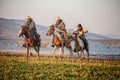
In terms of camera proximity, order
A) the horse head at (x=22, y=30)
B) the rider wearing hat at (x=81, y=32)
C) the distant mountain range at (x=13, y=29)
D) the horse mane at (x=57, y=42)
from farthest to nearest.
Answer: the distant mountain range at (x=13, y=29) → the rider wearing hat at (x=81, y=32) → the horse mane at (x=57, y=42) → the horse head at (x=22, y=30)

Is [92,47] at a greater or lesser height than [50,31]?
lesser

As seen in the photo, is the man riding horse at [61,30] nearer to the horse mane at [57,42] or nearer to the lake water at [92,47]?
the horse mane at [57,42]

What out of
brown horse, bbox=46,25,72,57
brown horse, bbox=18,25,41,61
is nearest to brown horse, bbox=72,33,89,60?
brown horse, bbox=46,25,72,57

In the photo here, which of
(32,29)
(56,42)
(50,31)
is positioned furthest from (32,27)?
(56,42)

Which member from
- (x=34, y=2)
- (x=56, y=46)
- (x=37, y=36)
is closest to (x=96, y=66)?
(x=56, y=46)

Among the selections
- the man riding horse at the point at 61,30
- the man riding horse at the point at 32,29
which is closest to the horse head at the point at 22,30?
the man riding horse at the point at 32,29

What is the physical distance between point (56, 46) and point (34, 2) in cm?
132

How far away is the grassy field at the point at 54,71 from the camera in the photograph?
717cm

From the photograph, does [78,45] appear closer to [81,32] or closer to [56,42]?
[81,32]

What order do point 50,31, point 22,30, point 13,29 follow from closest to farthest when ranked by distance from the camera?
1. point 22,30
2. point 50,31
3. point 13,29

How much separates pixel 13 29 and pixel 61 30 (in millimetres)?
1398

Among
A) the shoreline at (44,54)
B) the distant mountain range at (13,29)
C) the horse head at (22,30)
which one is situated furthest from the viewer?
the shoreline at (44,54)

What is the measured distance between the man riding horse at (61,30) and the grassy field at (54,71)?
28.6 inches

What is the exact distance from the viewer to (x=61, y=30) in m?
9.07
